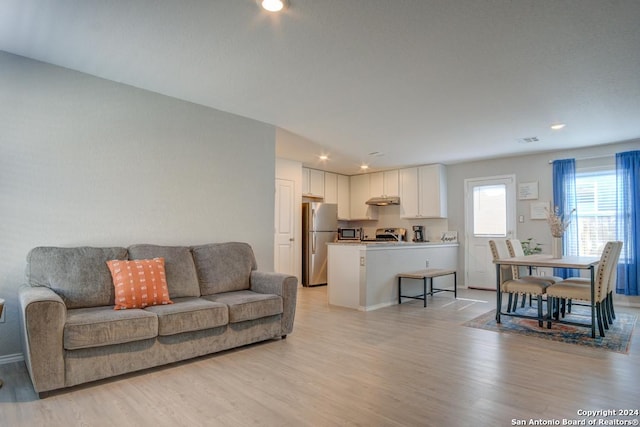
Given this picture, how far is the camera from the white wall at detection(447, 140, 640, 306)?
603cm

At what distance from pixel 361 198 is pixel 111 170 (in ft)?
19.2

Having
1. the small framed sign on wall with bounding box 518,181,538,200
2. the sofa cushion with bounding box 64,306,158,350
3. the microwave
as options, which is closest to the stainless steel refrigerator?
the microwave

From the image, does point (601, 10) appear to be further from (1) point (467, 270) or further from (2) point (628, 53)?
(1) point (467, 270)

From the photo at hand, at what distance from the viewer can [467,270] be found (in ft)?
23.7

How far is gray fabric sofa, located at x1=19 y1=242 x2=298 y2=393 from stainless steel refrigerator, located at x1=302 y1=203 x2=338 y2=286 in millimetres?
3313

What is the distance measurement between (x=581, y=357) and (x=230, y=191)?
3.76 meters

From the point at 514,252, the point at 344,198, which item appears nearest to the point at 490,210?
the point at 514,252

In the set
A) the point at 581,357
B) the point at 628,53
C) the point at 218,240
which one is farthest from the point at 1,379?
the point at 628,53

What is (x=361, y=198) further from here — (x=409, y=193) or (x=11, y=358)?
(x=11, y=358)

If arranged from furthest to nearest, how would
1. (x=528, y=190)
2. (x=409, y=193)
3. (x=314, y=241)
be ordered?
1. (x=409, y=193)
2. (x=314, y=241)
3. (x=528, y=190)

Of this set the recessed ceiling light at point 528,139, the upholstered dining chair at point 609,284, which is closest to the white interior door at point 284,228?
the recessed ceiling light at point 528,139

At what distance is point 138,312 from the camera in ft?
9.27

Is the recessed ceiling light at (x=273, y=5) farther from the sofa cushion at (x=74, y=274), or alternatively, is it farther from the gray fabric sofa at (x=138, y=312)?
the sofa cushion at (x=74, y=274)

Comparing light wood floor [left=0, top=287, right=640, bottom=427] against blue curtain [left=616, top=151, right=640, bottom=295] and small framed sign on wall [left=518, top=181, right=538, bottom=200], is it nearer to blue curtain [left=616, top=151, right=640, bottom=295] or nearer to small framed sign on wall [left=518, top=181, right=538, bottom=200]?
blue curtain [left=616, top=151, right=640, bottom=295]
